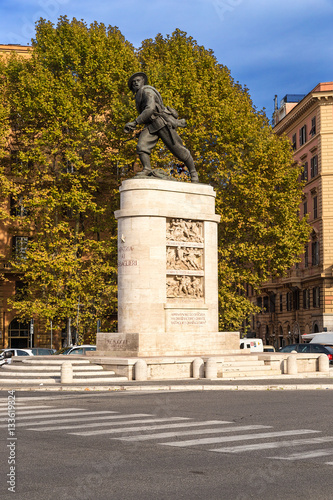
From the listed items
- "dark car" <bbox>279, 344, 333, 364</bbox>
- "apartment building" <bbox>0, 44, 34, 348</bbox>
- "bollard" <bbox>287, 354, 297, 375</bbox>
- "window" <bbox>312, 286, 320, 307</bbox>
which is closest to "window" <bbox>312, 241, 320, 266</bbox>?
"window" <bbox>312, 286, 320, 307</bbox>

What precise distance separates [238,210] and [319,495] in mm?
36071

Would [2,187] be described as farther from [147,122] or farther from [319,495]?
[319,495]

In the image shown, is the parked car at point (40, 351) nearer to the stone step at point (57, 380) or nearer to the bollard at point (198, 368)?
the stone step at point (57, 380)

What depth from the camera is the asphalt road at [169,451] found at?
24.2 ft

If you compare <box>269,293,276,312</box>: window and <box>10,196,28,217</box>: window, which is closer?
<box>10,196,28,217</box>: window

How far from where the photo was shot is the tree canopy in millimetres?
41469

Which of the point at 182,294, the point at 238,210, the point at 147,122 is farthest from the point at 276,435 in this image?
the point at 238,210

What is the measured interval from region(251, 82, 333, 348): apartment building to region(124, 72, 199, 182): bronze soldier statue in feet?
114

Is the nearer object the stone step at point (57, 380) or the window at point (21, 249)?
the stone step at point (57, 380)

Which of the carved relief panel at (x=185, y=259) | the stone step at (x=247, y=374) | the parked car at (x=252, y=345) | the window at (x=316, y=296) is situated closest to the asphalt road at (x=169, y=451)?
the stone step at (x=247, y=374)

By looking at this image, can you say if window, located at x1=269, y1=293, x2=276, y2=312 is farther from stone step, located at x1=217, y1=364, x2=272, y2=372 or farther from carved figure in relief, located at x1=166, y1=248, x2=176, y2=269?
stone step, located at x1=217, y1=364, x2=272, y2=372

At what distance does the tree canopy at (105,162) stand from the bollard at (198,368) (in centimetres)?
1724

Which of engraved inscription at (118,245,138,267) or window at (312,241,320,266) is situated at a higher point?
window at (312,241,320,266)

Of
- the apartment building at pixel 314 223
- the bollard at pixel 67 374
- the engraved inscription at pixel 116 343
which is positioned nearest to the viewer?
the bollard at pixel 67 374
